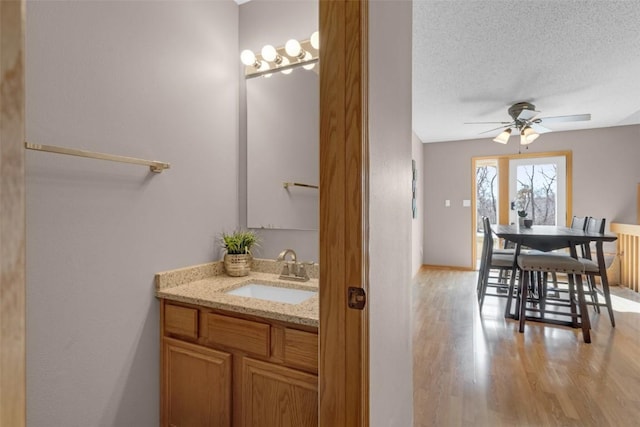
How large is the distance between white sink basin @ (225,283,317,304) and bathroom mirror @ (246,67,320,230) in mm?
357

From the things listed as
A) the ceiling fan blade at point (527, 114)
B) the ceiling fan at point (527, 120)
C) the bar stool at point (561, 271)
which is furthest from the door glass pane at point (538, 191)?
the bar stool at point (561, 271)

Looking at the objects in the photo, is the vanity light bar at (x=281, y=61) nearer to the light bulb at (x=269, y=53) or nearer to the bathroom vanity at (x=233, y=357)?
the light bulb at (x=269, y=53)

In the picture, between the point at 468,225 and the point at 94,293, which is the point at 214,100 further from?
the point at 468,225

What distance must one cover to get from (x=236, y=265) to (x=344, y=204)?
112cm

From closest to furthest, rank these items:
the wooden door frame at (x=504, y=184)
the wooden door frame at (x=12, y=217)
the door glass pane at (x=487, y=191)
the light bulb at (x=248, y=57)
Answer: the wooden door frame at (x=12, y=217)
the light bulb at (x=248, y=57)
the wooden door frame at (x=504, y=184)
the door glass pane at (x=487, y=191)

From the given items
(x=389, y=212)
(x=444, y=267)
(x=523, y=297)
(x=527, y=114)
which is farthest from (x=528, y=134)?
(x=389, y=212)

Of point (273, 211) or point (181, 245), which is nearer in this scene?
point (181, 245)

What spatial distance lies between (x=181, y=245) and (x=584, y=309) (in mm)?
3172

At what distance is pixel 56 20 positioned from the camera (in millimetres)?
1175

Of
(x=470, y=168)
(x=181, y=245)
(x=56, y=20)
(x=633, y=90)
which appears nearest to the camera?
(x=56, y=20)

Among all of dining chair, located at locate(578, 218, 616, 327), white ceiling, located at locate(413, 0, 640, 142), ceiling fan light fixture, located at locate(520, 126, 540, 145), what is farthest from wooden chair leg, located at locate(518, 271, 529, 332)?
white ceiling, located at locate(413, 0, 640, 142)

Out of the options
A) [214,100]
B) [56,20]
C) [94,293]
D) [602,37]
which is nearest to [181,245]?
[94,293]

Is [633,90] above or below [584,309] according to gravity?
above

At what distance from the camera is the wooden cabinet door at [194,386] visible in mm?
1350
